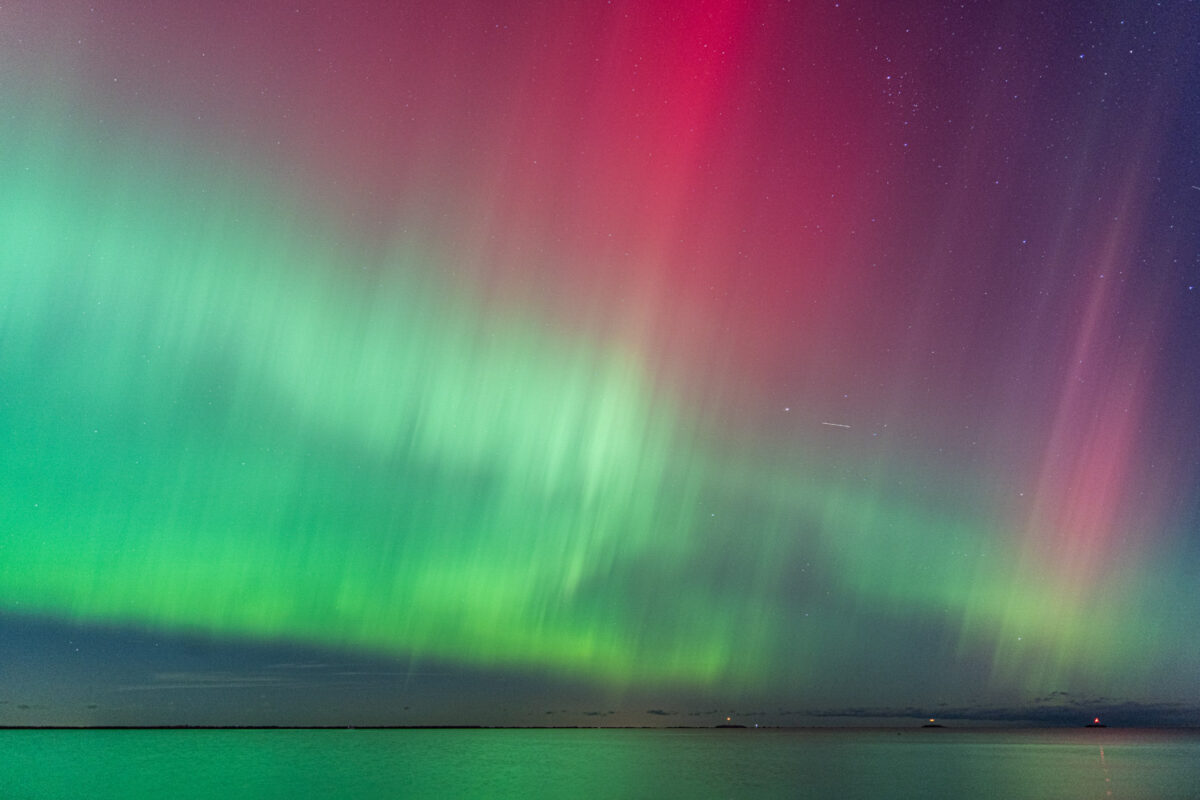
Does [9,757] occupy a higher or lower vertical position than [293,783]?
lower

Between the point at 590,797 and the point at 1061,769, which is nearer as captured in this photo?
the point at 590,797

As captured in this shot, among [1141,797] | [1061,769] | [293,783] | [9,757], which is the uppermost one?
[1141,797]

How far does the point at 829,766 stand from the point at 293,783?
39520mm

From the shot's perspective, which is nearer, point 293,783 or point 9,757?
point 293,783

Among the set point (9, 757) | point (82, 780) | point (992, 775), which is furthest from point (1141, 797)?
point (9, 757)

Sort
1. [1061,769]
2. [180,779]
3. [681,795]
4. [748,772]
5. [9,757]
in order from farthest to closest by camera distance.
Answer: [9,757]
[1061,769]
[748,772]
[180,779]
[681,795]

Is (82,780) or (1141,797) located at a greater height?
(1141,797)

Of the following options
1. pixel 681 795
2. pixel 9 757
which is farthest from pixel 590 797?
pixel 9 757

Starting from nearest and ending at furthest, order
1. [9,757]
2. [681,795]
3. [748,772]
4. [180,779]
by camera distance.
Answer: [681,795] < [180,779] < [748,772] < [9,757]

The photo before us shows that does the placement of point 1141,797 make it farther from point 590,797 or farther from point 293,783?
point 293,783

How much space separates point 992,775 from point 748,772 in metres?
15.9

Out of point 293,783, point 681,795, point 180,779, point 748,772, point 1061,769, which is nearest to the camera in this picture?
point 681,795

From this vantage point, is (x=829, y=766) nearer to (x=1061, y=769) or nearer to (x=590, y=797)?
(x=1061, y=769)

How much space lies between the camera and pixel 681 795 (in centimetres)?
4241
